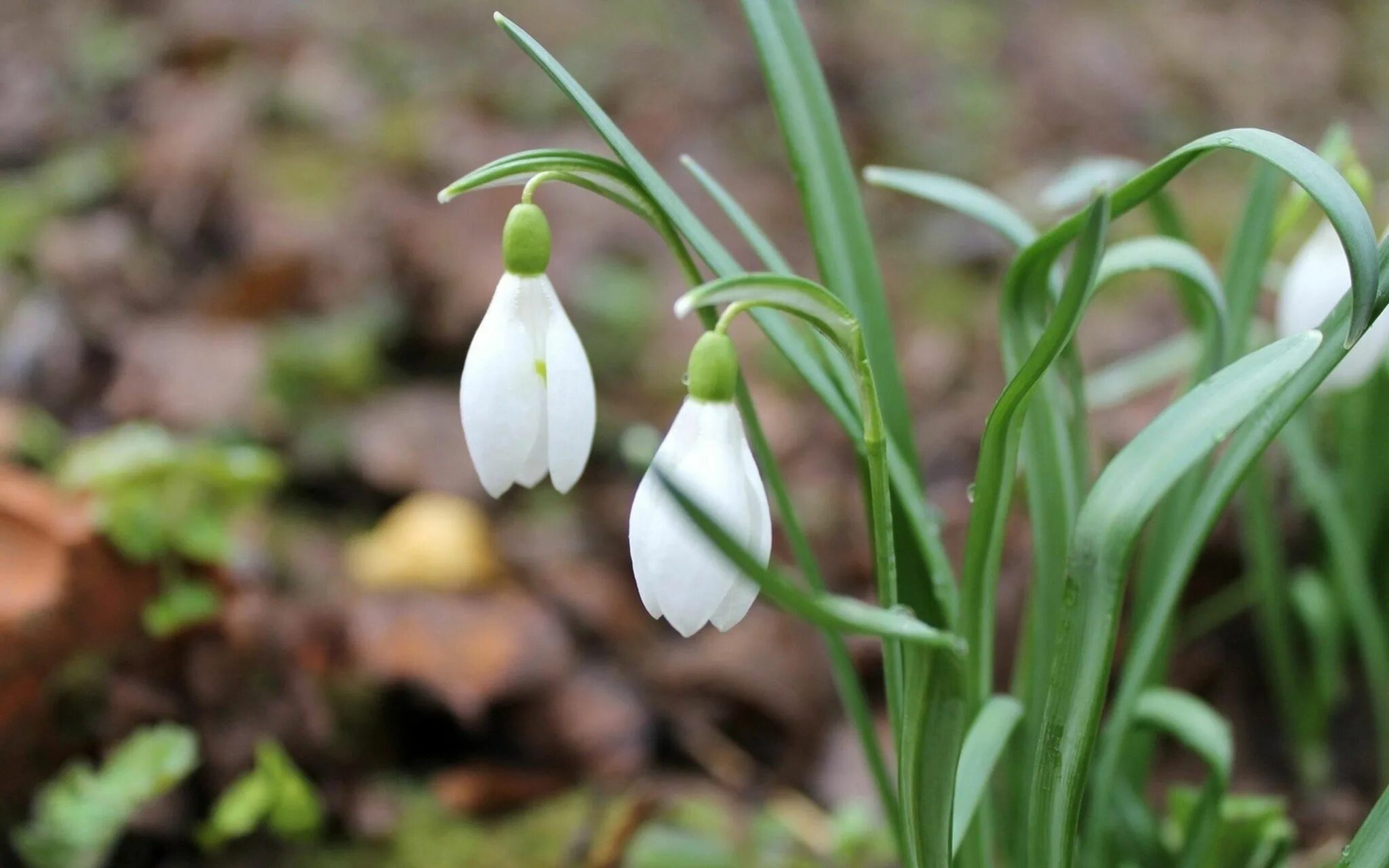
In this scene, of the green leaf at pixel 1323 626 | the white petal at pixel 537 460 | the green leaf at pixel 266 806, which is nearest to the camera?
the white petal at pixel 537 460

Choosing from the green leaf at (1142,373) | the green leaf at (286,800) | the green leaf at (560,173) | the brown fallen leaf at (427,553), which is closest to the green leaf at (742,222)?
the green leaf at (560,173)

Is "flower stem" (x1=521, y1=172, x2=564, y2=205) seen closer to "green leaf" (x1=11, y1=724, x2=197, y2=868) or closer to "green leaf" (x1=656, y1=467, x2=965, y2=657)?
"green leaf" (x1=656, y1=467, x2=965, y2=657)

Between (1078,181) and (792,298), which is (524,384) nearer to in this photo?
(792,298)

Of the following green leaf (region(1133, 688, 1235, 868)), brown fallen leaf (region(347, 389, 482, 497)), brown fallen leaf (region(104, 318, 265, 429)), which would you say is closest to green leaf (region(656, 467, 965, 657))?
green leaf (region(1133, 688, 1235, 868))

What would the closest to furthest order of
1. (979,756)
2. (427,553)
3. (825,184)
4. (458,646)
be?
(979,756)
(825,184)
(458,646)
(427,553)

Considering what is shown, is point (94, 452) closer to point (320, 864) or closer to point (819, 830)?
point (320, 864)

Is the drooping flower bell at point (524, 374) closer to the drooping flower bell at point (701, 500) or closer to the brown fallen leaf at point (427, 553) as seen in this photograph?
the drooping flower bell at point (701, 500)

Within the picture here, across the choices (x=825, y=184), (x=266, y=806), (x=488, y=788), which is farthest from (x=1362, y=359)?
(x=266, y=806)
